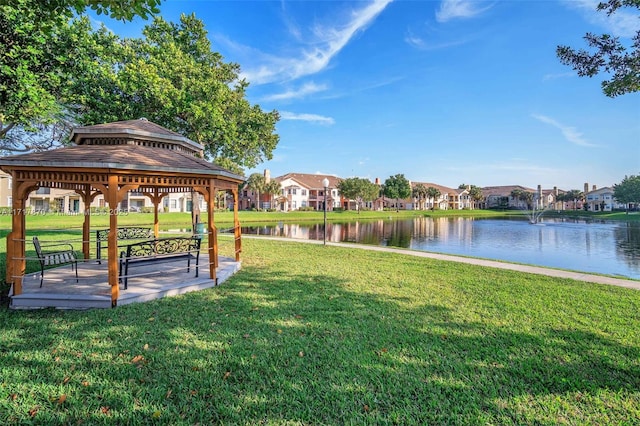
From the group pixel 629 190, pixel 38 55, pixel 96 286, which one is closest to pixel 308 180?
pixel 38 55

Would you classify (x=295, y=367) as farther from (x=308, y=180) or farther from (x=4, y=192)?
(x=308, y=180)

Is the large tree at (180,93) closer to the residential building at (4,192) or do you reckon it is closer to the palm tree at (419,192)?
the residential building at (4,192)

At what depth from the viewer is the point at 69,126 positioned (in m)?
18.5

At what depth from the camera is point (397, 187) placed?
82312 mm

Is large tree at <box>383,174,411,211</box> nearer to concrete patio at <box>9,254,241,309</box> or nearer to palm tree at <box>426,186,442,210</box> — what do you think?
palm tree at <box>426,186,442,210</box>

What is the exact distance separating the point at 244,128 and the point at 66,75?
32.1ft

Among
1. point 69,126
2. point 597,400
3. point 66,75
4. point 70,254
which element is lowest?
point 597,400

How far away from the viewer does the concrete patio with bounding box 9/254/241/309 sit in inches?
250

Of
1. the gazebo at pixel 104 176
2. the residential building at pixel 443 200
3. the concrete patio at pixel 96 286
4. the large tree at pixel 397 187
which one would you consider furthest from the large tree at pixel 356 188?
the gazebo at pixel 104 176

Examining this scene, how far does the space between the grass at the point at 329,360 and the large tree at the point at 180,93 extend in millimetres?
13793

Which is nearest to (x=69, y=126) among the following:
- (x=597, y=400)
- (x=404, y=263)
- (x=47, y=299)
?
(x=47, y=299)

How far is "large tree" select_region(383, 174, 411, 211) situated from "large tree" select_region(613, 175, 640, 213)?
5340 centimetres

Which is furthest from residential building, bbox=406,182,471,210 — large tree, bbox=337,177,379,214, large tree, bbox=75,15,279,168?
large tree, bbox=75,15,279,168

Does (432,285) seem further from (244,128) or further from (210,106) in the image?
(244,128)
